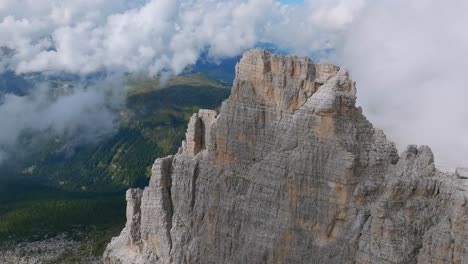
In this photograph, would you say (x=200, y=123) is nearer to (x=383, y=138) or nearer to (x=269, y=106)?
(x=269, y=106)

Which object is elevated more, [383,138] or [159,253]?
[383,138]

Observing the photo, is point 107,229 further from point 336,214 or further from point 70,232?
point 336,214

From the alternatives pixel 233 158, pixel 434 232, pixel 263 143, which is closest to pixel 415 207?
pixel 434 232

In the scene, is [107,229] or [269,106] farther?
[107,229]

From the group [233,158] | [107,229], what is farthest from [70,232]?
[233,158]

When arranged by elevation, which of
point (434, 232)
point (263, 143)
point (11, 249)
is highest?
point (263, 143)

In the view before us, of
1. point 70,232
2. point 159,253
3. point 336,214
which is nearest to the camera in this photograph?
point 336,214

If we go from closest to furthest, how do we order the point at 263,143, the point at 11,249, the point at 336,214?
the point at 336,214 < the point at 263,143 < the point at 11,249
